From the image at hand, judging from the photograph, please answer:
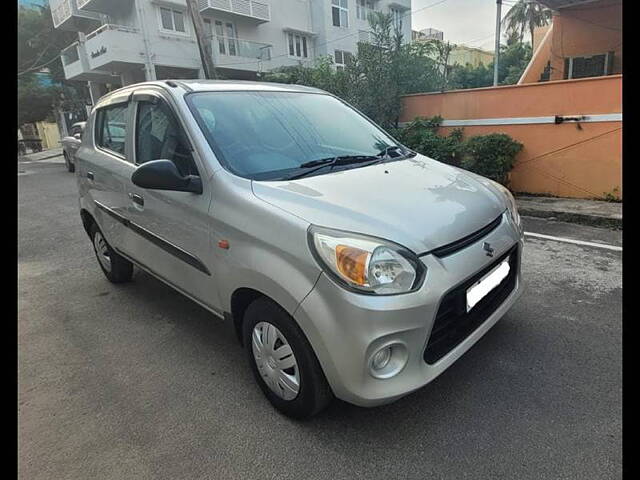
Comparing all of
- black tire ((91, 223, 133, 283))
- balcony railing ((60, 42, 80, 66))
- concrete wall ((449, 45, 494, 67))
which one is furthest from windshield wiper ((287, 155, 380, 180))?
concrete wall ((449, 45, 494, 67))

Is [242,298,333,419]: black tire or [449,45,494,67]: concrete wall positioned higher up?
[449,45,494,67]: concrete wall

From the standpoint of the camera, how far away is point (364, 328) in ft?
6.03

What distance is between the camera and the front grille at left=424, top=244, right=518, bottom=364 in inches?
79.8

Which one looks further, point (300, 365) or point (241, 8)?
point (241, 8)

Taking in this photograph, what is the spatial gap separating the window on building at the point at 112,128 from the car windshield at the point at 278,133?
1093 millimetres

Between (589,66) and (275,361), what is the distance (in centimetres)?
1328

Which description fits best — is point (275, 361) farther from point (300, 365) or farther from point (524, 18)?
point (524, 18)

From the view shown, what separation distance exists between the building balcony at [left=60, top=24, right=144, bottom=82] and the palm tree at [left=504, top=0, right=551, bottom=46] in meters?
23.1

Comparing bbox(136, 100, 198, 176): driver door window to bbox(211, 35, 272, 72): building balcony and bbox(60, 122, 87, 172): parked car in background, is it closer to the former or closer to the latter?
bbox(60, 122, 87, 172): parked car in background

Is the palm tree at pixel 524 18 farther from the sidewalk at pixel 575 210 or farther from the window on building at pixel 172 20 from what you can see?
the sidewalk at pixel 575 210

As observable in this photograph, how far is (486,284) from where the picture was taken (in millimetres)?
2279

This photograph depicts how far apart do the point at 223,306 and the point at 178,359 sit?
73 centimetres

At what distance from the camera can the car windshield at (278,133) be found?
260cm

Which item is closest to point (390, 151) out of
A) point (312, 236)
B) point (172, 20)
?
point (312, 236)
